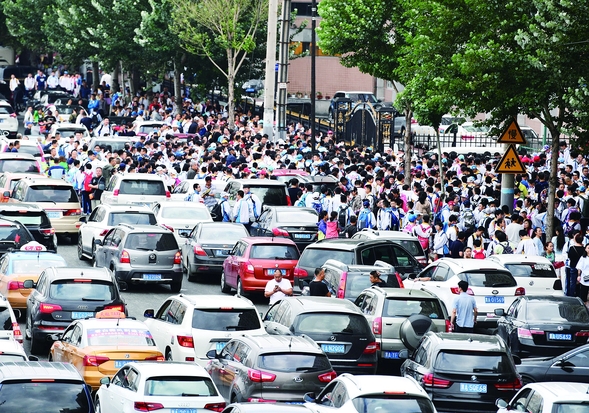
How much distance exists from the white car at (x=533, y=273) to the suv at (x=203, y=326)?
6046mm

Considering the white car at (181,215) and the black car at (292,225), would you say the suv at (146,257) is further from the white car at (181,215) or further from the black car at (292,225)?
the white car at (181,215)

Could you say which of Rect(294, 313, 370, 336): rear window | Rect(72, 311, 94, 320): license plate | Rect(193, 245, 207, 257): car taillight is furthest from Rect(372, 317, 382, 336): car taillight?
Rect(193, 245, 207, 257): car taillight

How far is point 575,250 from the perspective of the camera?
79.7 ft

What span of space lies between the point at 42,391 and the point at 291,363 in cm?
349

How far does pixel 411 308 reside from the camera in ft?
66.3

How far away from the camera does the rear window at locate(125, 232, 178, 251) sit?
26.7m

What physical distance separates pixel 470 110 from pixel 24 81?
47975 millimetres

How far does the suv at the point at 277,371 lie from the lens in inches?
629

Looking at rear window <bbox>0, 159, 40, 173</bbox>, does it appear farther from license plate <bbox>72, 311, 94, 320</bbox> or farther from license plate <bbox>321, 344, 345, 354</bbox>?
license plate <bbox>321, 344, 345, 354</bbox>


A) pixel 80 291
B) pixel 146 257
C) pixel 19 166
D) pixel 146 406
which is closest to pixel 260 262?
pixel 146 257

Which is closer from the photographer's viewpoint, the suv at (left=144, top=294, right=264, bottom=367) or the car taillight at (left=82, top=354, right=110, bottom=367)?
the car taillight at (left=82, top=354, right=110, bottom=367)

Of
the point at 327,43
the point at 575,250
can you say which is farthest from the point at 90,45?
the point at 575,250

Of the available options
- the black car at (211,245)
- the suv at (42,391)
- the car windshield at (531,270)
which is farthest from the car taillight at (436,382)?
the black car at (211,245)

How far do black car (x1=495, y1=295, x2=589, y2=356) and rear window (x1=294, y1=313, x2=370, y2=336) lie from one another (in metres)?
2.80
